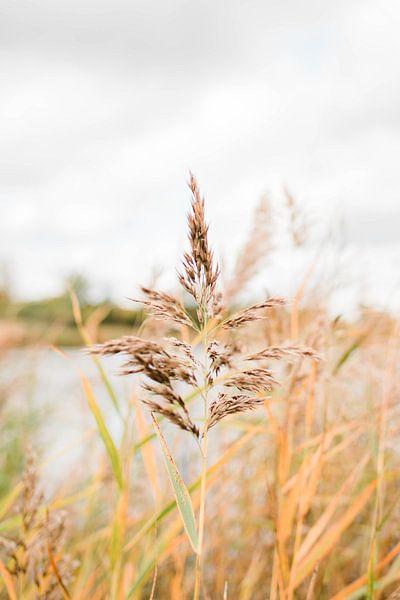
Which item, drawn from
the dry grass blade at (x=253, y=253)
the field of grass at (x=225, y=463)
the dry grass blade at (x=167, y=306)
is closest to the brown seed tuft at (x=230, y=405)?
the field of grass at (x=225, y=463)

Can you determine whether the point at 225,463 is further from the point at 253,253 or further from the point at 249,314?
the point at 249,314

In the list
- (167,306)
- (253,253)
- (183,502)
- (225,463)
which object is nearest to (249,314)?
(167,306)

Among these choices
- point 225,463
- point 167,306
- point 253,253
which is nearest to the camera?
point 167,306

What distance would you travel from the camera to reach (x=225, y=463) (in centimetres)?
174

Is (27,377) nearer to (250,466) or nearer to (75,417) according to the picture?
(75,417)

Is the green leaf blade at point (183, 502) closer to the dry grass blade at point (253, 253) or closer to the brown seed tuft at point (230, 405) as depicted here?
the brown seed tuft at point (230, 405)

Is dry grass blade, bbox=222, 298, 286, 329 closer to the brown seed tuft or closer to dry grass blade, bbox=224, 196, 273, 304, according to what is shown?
the brown seed tuft

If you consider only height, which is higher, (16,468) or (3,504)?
(3,504)

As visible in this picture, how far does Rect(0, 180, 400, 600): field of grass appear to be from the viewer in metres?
0.81

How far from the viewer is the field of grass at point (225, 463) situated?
0.81m

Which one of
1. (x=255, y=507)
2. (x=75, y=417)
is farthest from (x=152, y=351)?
(x=75, y=417)

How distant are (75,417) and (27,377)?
101 centimetres

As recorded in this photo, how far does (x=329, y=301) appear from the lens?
1692 mm

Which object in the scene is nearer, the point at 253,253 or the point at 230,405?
the point at 230,405
